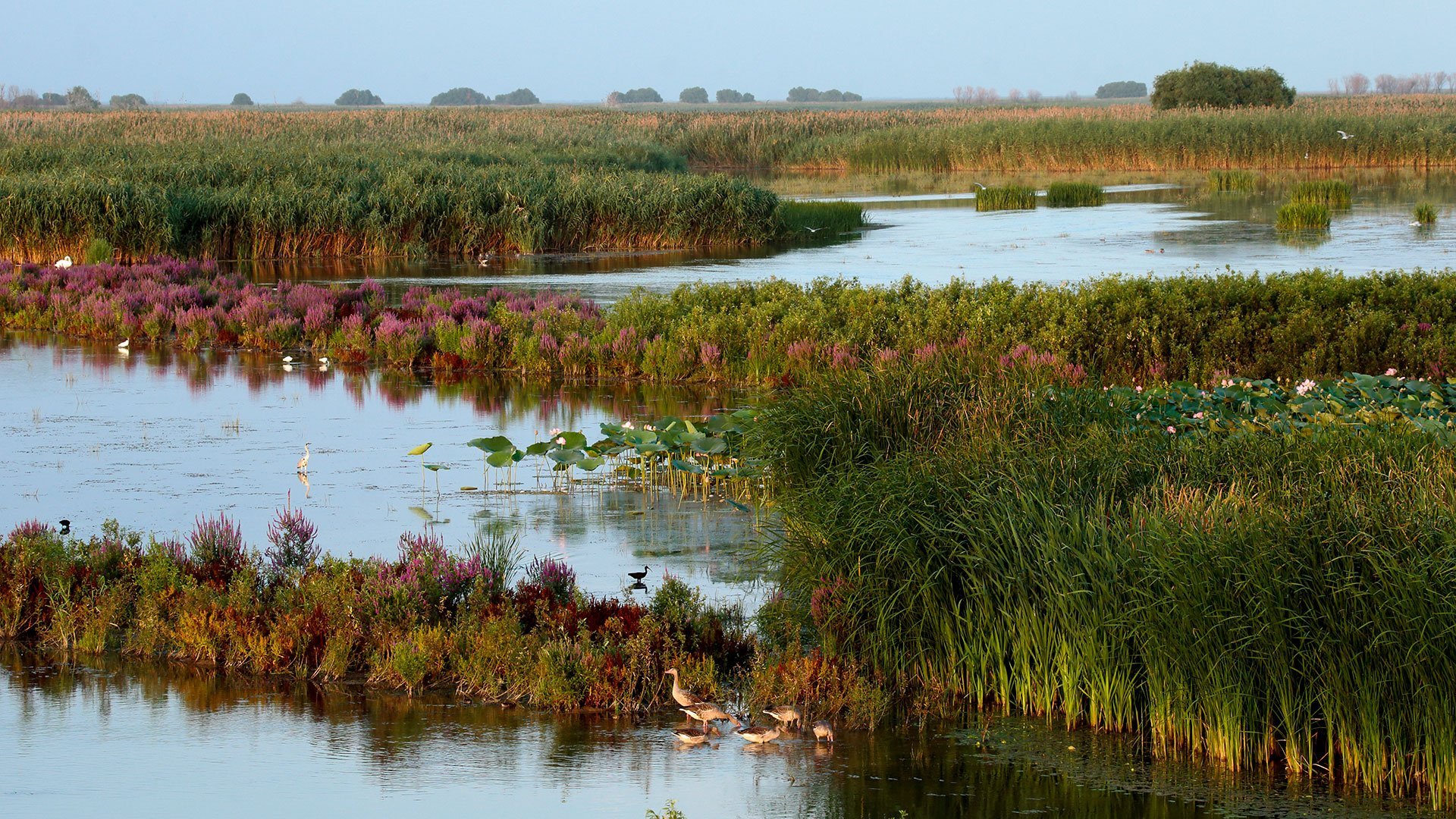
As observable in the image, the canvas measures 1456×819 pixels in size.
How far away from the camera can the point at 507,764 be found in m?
6.50

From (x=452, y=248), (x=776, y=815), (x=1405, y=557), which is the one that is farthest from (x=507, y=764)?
(x=452, y=248)

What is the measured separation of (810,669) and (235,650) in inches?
113

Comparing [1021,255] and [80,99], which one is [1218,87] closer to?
[1021,255]

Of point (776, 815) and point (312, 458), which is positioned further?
point (312, 458)

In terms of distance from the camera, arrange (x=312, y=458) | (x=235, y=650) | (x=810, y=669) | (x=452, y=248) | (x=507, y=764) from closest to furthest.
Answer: (x=507, y=764) → (x=810, y=669) → (x=235, y=650) → (x=312, y=458) → (x=452, y=248)

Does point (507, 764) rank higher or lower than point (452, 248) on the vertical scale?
lower

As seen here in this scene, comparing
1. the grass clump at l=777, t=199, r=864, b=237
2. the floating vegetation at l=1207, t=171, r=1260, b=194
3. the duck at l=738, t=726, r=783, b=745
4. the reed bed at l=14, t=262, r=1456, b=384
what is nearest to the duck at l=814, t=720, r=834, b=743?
the duck at l=738, t=726, r=783, b=745

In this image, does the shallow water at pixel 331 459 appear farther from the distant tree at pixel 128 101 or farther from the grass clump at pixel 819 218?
the distant tree at pixel 128 101

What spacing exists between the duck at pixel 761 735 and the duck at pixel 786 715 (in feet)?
0.15

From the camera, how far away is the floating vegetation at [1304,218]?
98.5 ft

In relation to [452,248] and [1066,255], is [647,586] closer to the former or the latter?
[1066,255]

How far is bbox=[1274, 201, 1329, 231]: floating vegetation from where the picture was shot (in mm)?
30031

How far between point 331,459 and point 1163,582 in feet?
25.3

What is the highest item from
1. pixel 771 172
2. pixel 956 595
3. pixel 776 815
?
pixel 771 172
